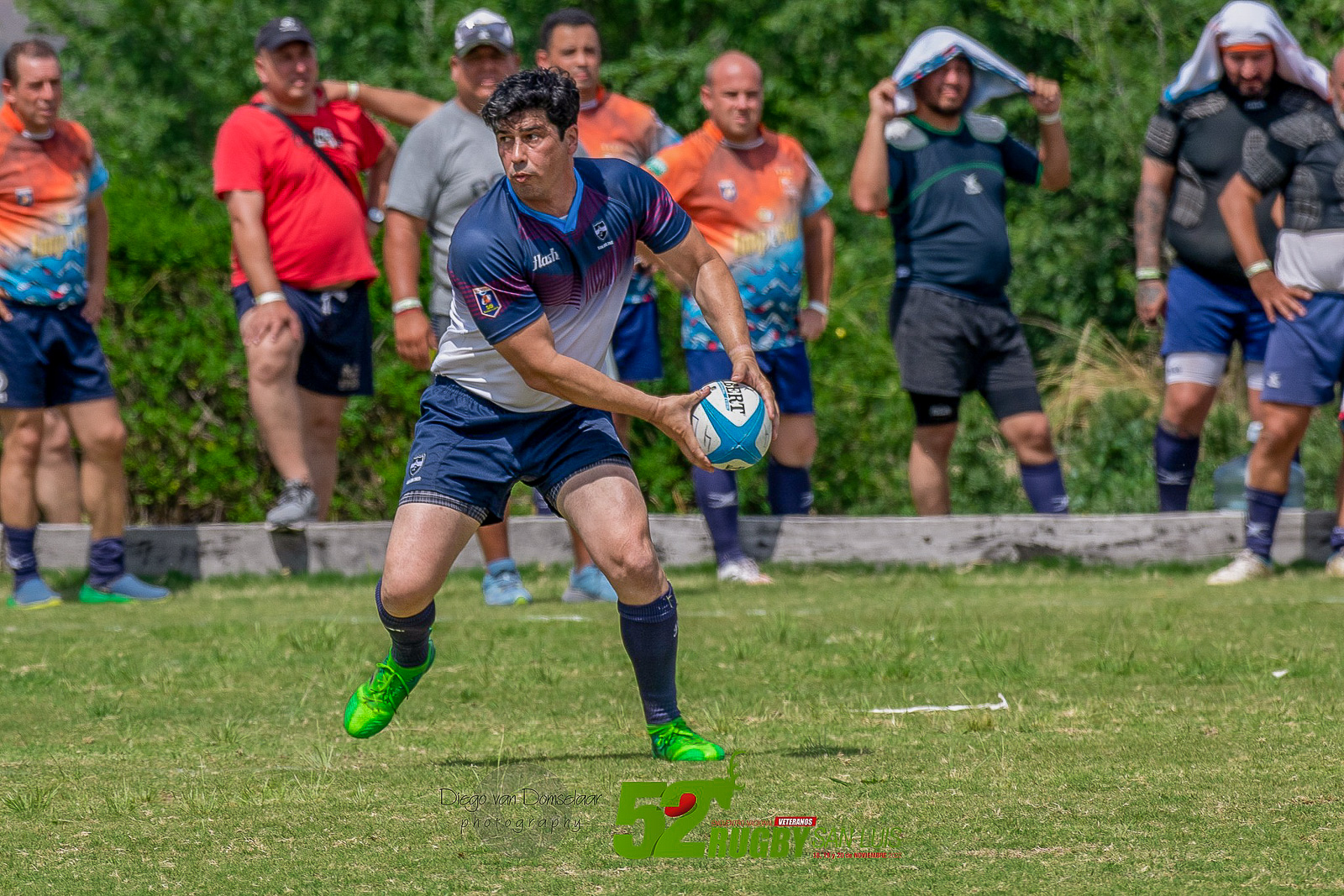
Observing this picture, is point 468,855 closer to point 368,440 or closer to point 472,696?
point 472,696

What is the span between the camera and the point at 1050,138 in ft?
31.7

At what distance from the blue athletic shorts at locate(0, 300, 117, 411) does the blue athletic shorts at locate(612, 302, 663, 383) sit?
2.64m

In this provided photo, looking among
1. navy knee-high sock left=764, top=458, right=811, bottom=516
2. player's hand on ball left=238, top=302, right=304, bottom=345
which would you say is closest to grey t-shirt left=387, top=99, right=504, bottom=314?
player's hand on ball left=238, top=302, right=304, bottom=345

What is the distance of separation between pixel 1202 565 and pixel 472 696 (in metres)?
4.63

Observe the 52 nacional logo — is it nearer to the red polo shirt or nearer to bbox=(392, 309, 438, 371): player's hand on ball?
bbox=(392, 309, 438, 371): player's hand on ball

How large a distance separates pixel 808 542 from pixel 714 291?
4.49 meters

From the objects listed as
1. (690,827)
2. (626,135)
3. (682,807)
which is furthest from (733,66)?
(690,827)

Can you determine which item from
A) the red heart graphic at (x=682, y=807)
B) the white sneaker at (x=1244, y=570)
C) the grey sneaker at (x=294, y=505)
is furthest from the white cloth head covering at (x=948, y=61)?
the red heart graphic at (x=682, y=807)

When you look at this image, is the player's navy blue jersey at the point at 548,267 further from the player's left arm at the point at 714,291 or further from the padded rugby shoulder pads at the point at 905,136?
the padded rugby shoulder pads at the point at 905,136

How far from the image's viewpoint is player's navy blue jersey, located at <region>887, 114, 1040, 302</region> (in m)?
9.30

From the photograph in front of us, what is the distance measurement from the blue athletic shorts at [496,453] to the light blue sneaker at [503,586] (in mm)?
3140

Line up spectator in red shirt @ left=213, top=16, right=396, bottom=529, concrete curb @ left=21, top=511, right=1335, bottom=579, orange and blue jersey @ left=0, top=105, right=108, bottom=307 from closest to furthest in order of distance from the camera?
orange and blue jersey @ left=0, top=105, right=108, bottom=307, spectator in red shirt @ left=213, top=16, right=396, bottom=529, concrete curb @ left=21, top=511, right=1335, bottom=579

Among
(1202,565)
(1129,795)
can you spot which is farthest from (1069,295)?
(1129,795)

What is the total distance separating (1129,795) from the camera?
4547mm
